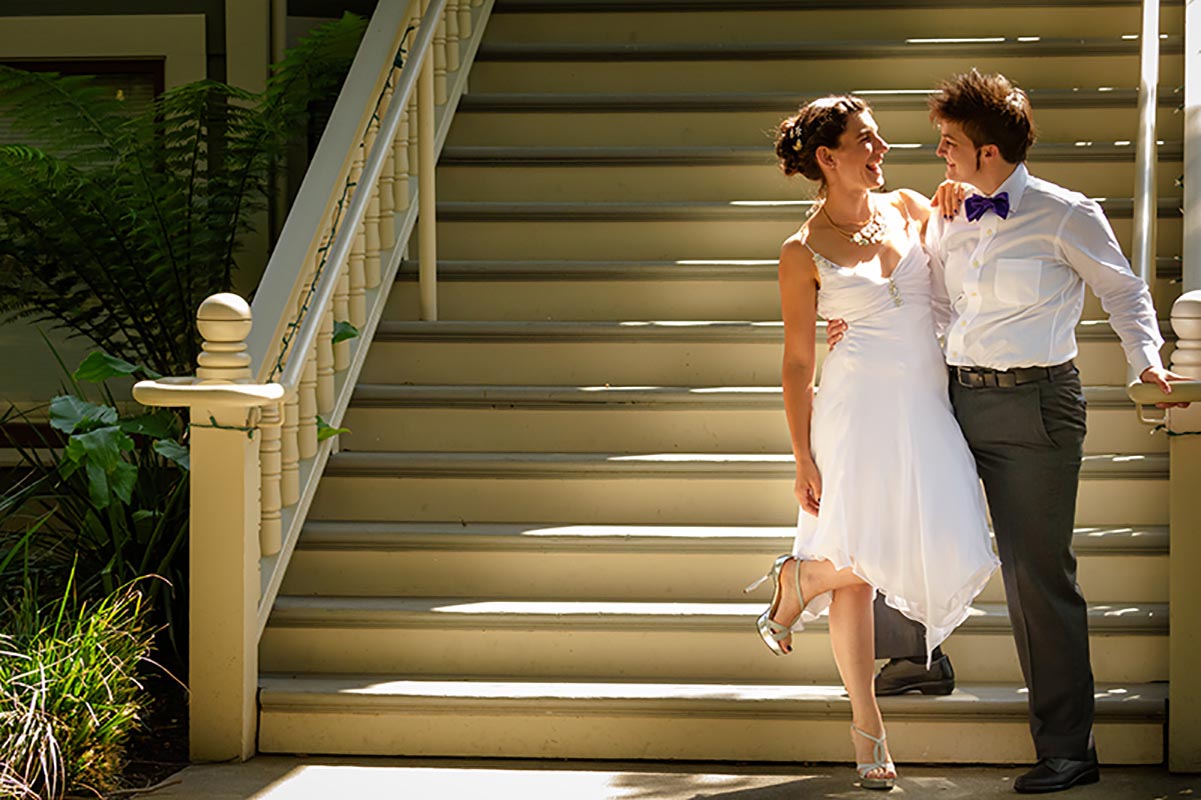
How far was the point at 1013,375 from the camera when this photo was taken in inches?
136

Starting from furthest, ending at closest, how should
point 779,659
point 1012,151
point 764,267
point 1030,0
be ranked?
point 1030,0 → point 764,267 → point 779,659 → point 1012,151

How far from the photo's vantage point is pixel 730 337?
4.89 meters

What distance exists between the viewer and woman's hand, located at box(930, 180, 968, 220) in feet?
11.7

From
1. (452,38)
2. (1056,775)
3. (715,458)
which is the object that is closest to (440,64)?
(452,38)

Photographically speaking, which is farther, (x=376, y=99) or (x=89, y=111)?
(x=89, y=111)

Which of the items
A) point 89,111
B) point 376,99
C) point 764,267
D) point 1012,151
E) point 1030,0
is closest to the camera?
point 1012,151

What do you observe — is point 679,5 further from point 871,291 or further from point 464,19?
point 871,291

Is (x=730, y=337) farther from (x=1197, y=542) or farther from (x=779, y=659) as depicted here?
(x=1197, y=542)

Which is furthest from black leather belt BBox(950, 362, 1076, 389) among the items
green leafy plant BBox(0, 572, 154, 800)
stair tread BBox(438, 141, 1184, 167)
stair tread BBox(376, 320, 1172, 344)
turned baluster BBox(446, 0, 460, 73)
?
turned baluster BBox(446, 0, 460, 73)

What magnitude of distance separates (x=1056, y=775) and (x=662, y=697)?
3.30 feet

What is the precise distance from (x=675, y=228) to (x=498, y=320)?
73 centimetres

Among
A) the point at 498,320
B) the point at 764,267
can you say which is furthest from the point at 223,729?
the point at 764,267

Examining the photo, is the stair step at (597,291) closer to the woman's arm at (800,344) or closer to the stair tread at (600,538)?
the stair tread at (600,538)

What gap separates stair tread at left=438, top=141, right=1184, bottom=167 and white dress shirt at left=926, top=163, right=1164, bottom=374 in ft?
6.30
